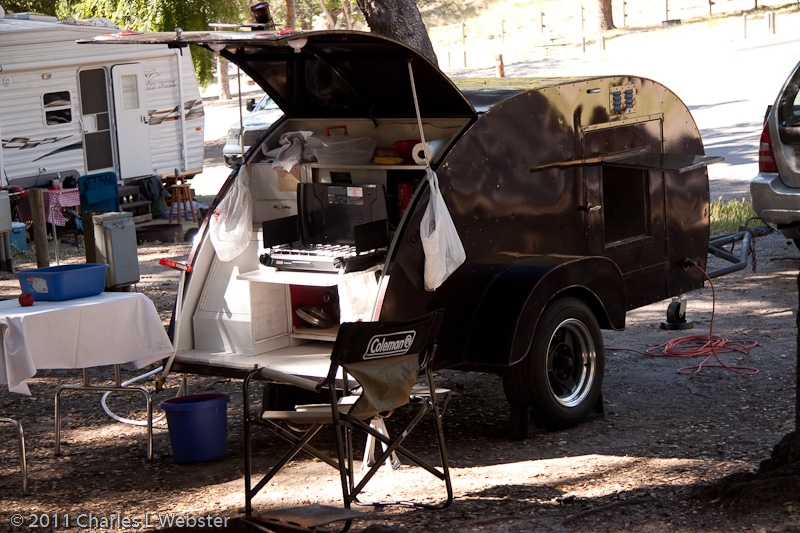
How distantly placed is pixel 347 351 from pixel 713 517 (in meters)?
1.66

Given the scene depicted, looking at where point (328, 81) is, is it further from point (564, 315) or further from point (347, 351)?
point (347, 351)

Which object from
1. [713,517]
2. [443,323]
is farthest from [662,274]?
[713,517]

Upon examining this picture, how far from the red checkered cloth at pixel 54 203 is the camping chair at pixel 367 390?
10397 millimetres

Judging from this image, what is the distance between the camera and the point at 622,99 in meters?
6.96

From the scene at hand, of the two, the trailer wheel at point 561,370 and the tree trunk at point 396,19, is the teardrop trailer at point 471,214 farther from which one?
the tree trunk at point 396,19

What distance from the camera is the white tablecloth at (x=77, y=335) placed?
558cm

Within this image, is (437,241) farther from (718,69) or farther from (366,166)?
(718,69)

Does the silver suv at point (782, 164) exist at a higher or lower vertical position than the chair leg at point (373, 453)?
higher

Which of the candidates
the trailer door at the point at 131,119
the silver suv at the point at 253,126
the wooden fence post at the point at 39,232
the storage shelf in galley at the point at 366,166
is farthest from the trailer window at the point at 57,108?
the storage shelf in galley at the point at 366,166

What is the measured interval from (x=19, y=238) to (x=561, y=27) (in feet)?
125

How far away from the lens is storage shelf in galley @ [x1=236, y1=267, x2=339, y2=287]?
20.1 feet

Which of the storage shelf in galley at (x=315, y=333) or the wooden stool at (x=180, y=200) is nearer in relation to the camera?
the storage shelf in galley at (x=315, y=333)

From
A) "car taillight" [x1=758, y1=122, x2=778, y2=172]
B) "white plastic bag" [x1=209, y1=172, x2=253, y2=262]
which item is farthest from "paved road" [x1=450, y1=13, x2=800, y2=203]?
"white plastic bag" [x1=209, y1=172, x2=253, y2=262]

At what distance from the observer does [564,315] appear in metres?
6.16
